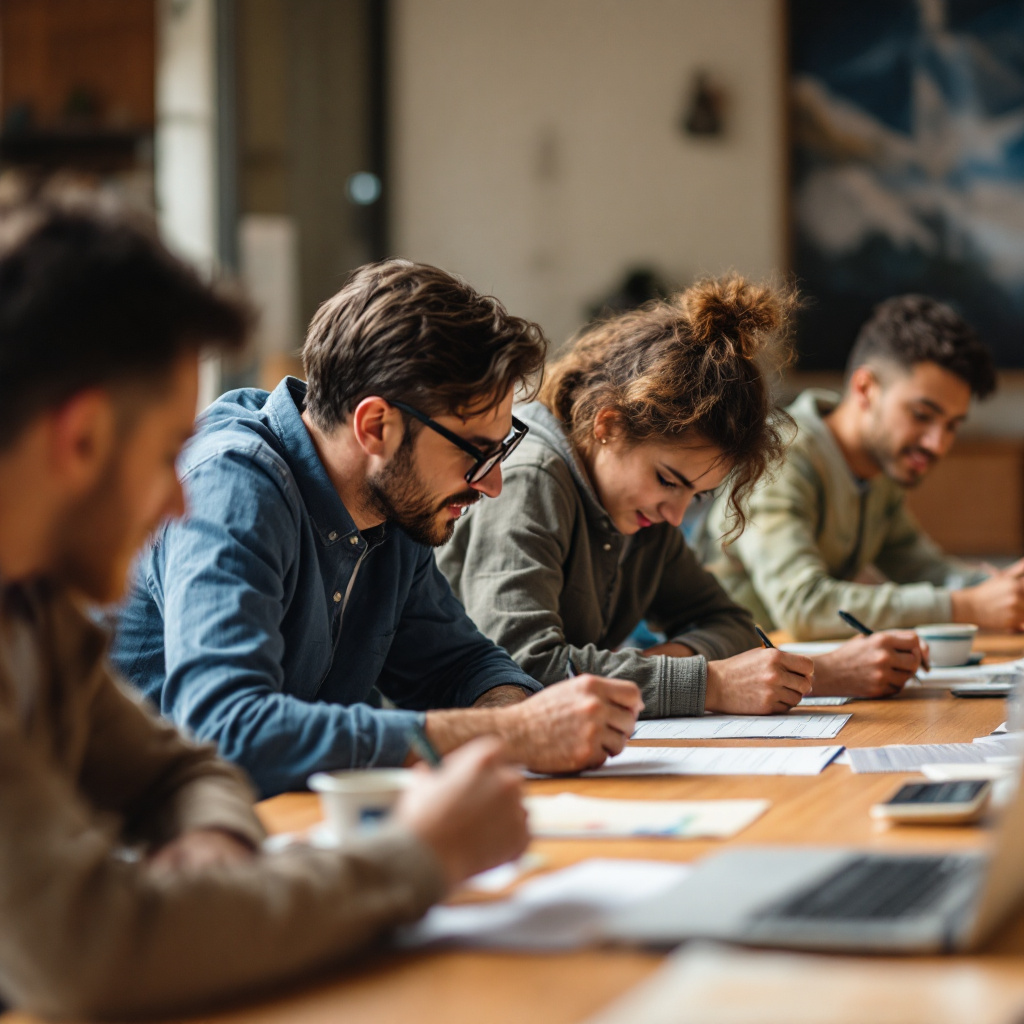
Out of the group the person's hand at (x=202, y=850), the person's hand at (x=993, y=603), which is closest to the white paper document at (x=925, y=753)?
the person's hand at (x=202, y=850)

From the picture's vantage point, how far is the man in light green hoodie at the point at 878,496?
2.74 metres

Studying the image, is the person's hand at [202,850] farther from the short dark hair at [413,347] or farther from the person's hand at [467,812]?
the short dark hair at [413,347]

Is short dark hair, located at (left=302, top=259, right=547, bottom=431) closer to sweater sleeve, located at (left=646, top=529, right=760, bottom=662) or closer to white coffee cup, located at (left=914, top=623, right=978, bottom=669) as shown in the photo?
sweater sleeve, located at (left=646, top=529, right=760, bottom=662)

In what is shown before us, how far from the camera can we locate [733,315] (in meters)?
2.06

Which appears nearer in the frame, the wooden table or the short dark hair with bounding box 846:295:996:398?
the wooden table

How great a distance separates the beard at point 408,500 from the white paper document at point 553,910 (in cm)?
67

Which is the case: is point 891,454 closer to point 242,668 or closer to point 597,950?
point 242,668

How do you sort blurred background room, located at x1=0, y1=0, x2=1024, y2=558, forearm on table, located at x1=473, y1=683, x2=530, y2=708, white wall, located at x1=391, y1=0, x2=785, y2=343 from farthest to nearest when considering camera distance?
white wall, located at x1=391, y1=0, x2=785, y2=343
blurred background room, located at x1=0, y1=0, x2=1024, y2=558
forearm on table, located at x1=473, y1=683, x2=530, y2=708

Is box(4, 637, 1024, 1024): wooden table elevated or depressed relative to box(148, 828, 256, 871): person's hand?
depressed

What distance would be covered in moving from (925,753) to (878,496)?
5.78ft

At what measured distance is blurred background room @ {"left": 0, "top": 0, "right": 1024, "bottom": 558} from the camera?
584 centimetres

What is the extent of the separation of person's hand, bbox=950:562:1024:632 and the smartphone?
167 cm

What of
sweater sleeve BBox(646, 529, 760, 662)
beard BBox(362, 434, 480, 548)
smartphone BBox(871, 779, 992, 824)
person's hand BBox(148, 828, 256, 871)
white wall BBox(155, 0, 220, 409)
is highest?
white wall BBox(155, 0, 220, 409)

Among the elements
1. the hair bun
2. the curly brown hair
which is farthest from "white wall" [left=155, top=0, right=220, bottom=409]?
the hair bun
